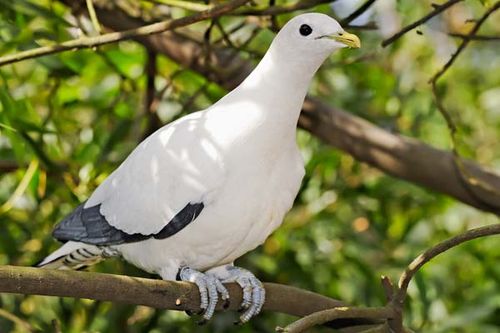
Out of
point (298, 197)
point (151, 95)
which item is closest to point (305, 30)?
point (151, 95)

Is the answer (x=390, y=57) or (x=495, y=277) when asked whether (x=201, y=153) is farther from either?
(x=390, y=57)

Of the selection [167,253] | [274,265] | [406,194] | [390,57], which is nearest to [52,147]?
[274,265]

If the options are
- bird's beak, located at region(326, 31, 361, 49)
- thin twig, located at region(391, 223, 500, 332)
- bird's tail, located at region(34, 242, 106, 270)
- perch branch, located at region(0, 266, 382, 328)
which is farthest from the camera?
bird's tail, located at region(34, 242, 106, 270)

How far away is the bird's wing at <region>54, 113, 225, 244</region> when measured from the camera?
1.85 m

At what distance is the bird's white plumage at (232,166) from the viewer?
1838 millimetres

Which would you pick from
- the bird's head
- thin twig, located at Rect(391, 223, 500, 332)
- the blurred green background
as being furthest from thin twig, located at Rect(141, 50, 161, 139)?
thin twig, located at Rect(391, 223, 500, 332)

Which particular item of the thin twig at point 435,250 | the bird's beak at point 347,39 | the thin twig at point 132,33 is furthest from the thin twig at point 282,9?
the thin twig at point 435,250

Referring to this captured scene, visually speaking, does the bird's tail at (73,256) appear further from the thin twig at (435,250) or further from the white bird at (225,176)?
the thin twig at (435,250)

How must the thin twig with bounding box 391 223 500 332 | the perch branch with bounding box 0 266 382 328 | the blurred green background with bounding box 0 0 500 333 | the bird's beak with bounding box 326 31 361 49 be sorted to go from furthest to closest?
1. the blurred green background with bounding box 0 0 500 333
2. the bird's beak with bounding box 326 31 361 49
3. the thin twig with bounding box 391 223 500 332
4. the perch branch with bounding box 0 266 382 328

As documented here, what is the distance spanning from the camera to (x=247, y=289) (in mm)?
1957

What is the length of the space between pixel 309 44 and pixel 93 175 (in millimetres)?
878

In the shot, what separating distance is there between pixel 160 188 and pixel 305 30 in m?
0.40

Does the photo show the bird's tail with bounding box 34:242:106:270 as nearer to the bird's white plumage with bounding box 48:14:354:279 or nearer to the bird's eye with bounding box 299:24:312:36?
the bird's white plumage with bounding box 48:14:354:279

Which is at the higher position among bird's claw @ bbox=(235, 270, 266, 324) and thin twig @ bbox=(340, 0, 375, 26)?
thin twig @ bbox=(340, 0, 375, 26)
